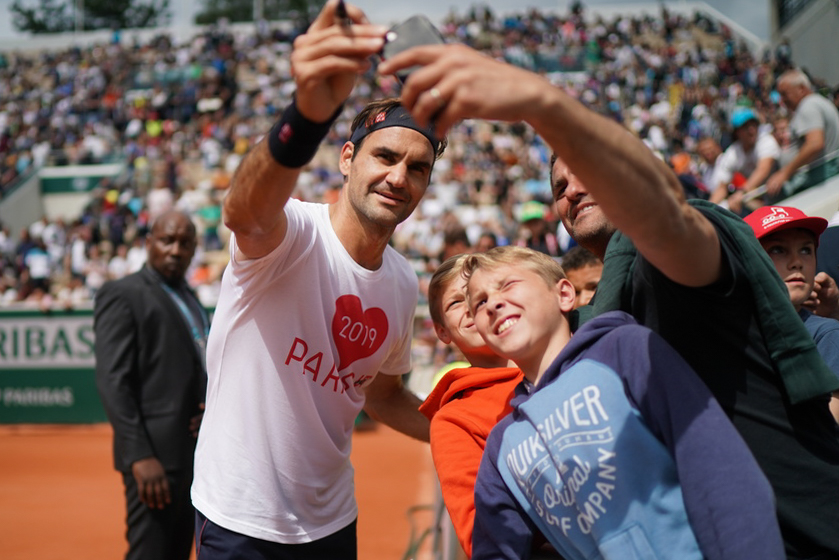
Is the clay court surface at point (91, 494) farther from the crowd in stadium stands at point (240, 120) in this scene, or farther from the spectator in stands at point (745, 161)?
the spectator in stands at point (745, 161)

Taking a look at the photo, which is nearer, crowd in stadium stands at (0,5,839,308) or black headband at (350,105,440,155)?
black headband at (350,105,440,155)

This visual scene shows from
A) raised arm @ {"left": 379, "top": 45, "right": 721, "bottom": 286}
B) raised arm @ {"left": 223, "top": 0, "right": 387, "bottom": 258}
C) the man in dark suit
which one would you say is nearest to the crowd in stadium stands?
the man in dark suit

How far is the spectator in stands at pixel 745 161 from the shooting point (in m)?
6.90

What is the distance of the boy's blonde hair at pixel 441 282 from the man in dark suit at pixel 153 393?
6.53 feet

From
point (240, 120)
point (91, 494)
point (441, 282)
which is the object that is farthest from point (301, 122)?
point (240, 120)

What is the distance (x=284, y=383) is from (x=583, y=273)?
4.45 feet

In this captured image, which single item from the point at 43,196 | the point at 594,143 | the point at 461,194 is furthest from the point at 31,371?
the point at 43,196

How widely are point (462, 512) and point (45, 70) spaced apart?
35397 mm

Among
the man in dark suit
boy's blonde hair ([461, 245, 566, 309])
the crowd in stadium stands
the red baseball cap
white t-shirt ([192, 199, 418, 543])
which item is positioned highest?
the red baseball cap

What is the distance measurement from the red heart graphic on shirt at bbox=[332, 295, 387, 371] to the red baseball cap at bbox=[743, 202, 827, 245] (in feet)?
4.05

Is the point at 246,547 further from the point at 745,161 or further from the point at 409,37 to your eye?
the point at 745,161

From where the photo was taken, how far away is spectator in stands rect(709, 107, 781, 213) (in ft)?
22.6

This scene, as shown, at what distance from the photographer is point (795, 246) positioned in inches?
90.5

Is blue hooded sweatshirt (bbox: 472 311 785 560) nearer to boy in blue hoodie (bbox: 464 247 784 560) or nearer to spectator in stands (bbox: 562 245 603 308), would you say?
boy in blue hoodie (bbox: 464 247 784 560)
